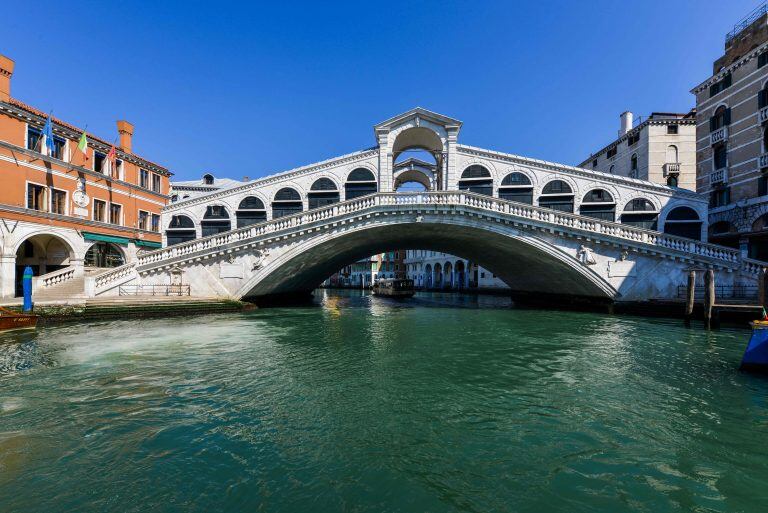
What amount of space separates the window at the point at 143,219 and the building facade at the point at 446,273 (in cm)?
3226

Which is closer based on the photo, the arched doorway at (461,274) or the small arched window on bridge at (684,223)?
the small arched window on bridge at (684,223)

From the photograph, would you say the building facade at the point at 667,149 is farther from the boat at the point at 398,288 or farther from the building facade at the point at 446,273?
the boat at the point at 398,288

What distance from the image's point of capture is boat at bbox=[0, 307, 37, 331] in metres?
10.5

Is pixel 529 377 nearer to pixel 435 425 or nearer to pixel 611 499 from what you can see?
pixel 435 425

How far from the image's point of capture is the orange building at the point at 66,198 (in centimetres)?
1617

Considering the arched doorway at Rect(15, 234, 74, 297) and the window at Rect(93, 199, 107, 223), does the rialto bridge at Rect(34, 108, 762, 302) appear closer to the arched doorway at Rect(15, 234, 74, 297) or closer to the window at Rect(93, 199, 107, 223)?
the window at Rect(93, 199, 107, 223)

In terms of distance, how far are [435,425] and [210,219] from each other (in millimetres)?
24214

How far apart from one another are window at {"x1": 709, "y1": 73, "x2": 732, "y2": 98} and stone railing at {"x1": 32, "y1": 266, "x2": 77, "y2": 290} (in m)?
38.6

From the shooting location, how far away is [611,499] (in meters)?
3.11

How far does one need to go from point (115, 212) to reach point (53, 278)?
24.6 ft

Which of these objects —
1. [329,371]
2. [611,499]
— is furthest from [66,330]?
[611,499]

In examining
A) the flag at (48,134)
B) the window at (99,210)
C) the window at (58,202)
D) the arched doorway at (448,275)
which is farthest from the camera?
the arched doorway at (448,275)

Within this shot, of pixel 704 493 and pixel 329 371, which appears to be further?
pixel 329 371

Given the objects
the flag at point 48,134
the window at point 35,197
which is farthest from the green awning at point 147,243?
the flag at point 48,134
